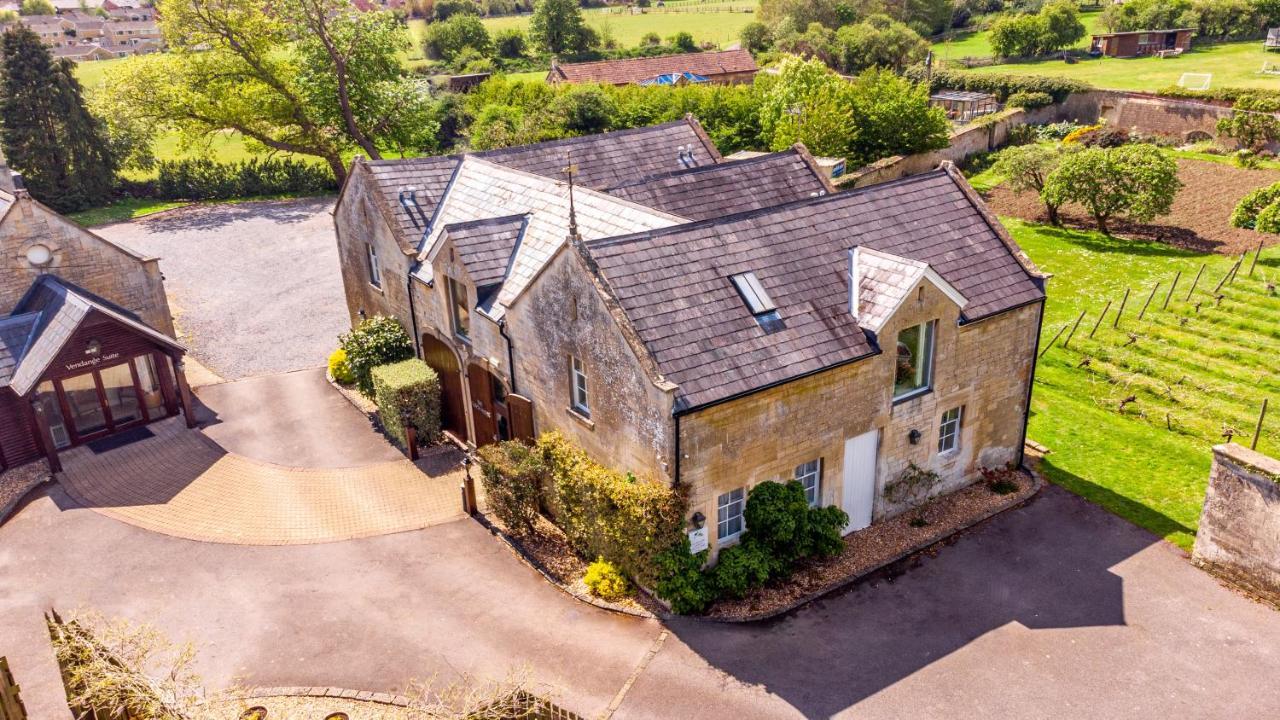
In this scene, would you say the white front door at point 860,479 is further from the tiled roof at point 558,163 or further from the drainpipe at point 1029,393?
the tiled roof at point 558,163

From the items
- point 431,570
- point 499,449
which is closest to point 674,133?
point 499,449

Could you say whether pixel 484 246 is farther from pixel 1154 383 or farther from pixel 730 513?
pixel 1154 383

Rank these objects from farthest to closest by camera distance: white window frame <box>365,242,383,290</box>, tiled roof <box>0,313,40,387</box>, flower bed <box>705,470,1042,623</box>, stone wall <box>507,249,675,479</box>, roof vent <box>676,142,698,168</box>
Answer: roof vent <box>676,142,698,168</box> → white window frame <box>365,242,383,290</box> → tiled roof <box>0,313,40,387</box> → flower bed <box>705,470,1042,623</box> → stone wall <box>507,249,675,479</box>

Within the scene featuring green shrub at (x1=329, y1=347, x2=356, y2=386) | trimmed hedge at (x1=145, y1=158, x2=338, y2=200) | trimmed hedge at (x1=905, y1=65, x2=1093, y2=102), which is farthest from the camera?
trimmed hedge at (x1=905, y1=65, x2=1093, y2=102)

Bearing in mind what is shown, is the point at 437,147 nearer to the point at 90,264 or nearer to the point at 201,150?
the point at 201,150

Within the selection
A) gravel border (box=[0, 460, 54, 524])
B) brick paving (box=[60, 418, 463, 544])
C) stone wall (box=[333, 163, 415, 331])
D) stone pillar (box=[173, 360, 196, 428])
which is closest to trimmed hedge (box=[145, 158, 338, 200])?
stone wall (box=[333, 163, 415, 331])

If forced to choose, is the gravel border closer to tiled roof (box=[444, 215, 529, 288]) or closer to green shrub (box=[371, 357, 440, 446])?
green shrub (box=[371, 357, 440, 446])
